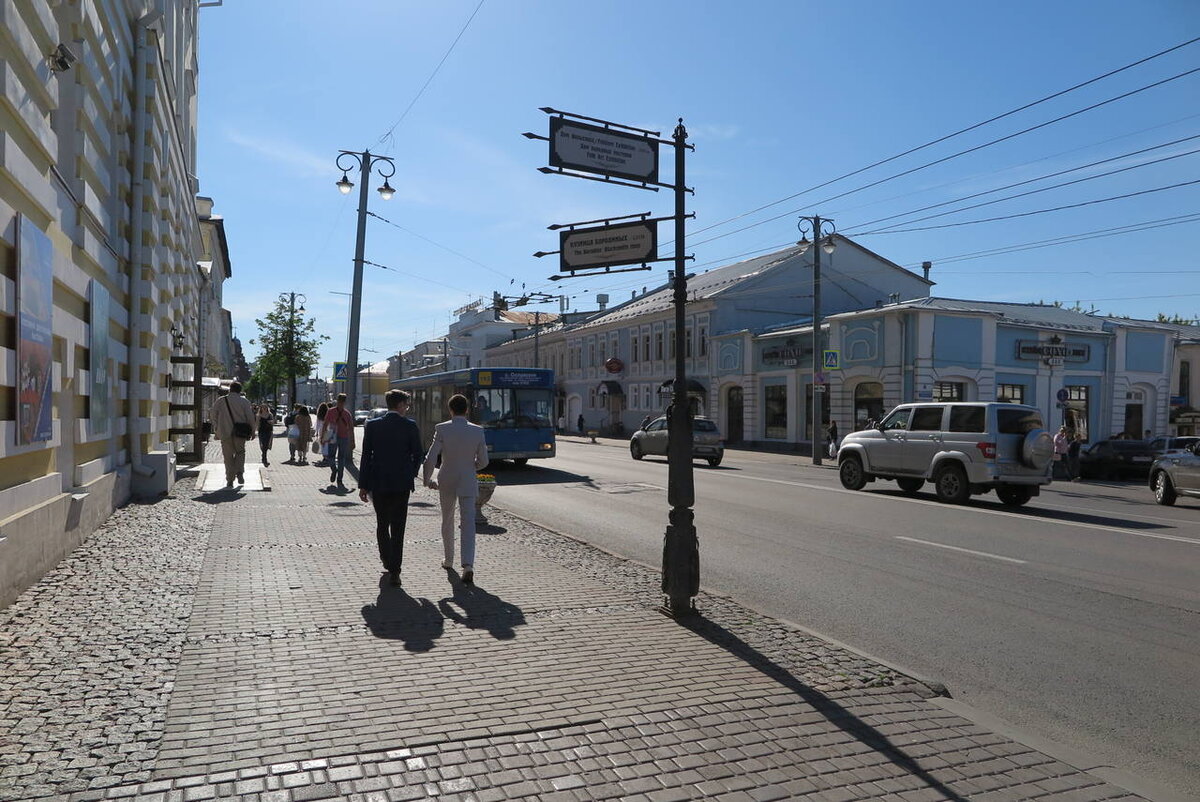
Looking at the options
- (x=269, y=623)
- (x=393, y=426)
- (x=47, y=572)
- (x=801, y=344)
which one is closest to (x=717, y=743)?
(x=269, y=623)

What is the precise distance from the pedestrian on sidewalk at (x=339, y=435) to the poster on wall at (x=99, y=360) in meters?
6.17

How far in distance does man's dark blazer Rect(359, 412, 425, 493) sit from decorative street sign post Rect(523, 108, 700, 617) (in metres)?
2.16

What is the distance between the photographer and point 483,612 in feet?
22.4

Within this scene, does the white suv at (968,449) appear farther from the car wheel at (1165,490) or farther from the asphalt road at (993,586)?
the car wheel at (1165,490)

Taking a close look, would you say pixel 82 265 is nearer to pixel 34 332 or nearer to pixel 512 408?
pixel 34 332

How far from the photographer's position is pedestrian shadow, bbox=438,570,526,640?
6324 mm

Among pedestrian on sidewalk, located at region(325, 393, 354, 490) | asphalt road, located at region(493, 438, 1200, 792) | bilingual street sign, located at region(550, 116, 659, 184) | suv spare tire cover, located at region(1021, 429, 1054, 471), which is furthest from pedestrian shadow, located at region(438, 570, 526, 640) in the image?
suv spare tire cover, located at region(1021, 429, 1054, 471)

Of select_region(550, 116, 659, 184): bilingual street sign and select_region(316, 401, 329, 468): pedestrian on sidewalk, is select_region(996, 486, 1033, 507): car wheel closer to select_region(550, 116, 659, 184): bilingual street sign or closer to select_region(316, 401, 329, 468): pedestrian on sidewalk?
select_region(550, 116, 659, 184): bilingual street sign

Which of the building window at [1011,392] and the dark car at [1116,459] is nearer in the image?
the dark car at [1116,459]

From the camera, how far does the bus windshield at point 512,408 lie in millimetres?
22219

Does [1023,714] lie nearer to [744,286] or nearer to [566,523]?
[566,523]

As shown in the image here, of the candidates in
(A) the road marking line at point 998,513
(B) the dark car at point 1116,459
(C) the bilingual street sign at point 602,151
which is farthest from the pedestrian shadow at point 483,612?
(B) the dark car at point 1116,459

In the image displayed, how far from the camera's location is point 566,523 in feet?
43.2

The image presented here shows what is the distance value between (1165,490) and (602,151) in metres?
16.1
